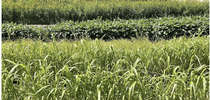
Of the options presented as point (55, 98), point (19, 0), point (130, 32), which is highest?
point (19, 0)


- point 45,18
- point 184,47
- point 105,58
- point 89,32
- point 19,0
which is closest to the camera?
point 105,58

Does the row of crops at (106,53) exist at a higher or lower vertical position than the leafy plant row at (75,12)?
lower

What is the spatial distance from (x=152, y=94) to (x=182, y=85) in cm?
30

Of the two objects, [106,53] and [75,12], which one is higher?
[75,12]

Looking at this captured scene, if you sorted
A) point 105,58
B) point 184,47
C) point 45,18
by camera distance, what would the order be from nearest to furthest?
point 105,58, point 184,47, point 45,18

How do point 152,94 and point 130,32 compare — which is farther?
point 130,32

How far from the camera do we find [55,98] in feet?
6.70

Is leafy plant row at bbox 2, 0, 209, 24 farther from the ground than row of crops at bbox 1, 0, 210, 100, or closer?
farther from the ground

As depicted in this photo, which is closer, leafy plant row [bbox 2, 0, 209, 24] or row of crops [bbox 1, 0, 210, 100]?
row of crops [bbox 1, 0, 210, 100]

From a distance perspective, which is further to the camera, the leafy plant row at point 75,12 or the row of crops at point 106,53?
the leafy plant row at point 75,12

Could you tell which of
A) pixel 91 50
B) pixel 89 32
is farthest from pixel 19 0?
pixel 91 50

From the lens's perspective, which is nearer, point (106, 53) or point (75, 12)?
point (106, 53)

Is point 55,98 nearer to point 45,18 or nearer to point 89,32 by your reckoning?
point 89,32

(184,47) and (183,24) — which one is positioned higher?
(183,24)
